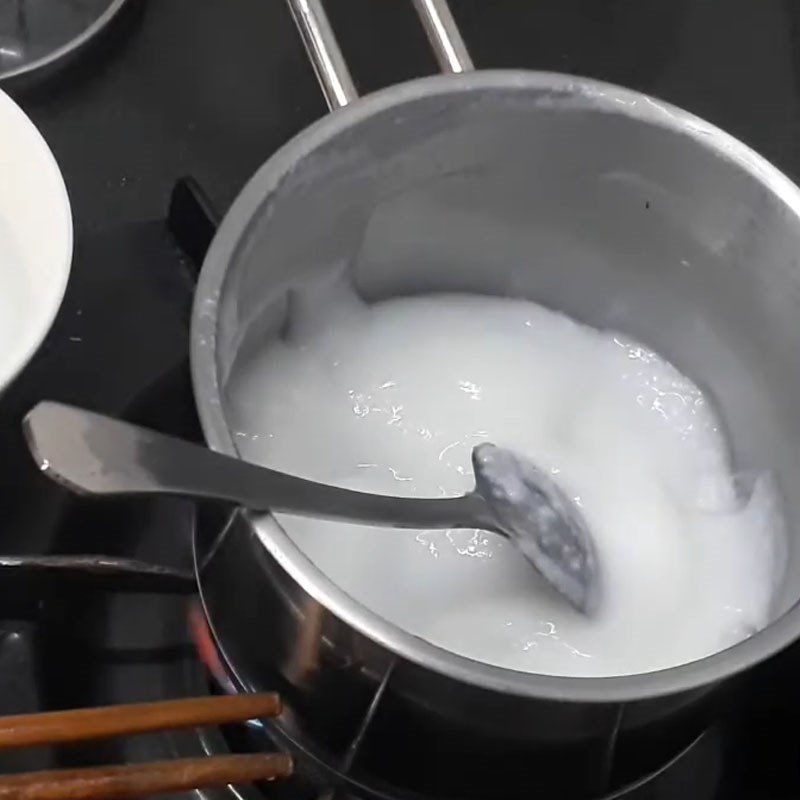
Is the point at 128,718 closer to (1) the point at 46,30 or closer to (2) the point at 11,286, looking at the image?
(2) the point at 11,286

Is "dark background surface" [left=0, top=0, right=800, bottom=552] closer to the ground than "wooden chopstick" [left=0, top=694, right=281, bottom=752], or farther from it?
farther from it

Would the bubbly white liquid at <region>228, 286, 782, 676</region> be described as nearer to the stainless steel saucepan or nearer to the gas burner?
Answer: the stainless steel saucepan

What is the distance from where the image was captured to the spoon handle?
311mm

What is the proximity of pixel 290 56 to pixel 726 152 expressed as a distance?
238 mm

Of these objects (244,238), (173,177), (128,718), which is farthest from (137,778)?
(173,177)

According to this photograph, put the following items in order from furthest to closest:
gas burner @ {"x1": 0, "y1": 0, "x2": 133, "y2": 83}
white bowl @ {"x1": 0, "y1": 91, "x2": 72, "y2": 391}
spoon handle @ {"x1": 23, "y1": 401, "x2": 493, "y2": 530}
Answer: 1. gas burner @ {"x1": 0, "y1": 0, "x2": 133, "y2": 83}
2. white bowl @ {"x1": 0, "y1": 91, "x2": 72, "y2": 391}
3. spoon handle @ {"x1": 23, "y1": 401, "x2": 493, "y2": 530}

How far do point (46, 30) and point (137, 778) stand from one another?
360 mm

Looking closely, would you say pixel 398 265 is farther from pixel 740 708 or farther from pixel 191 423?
pixel 740 708

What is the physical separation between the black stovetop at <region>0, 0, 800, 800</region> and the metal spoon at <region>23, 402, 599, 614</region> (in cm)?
11

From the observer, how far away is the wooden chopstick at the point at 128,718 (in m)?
0.37

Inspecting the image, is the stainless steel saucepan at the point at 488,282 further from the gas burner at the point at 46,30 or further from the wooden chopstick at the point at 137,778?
the gas burner at the point at 46,30

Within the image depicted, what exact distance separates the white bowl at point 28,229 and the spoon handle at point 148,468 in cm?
12

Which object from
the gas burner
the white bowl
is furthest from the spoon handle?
the gas burner

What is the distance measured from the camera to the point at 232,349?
410mm
